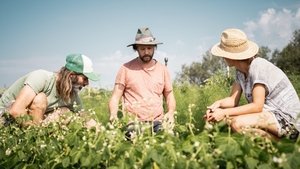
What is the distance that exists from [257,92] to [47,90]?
221 cm

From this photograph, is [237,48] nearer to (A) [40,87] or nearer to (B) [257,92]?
(B) [257,92]

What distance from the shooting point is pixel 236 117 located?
3346mm

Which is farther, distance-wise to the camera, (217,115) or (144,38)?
(144,38)

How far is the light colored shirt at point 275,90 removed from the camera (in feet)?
11.1

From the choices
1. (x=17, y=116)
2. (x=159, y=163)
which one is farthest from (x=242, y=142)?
(x=17, y=116)

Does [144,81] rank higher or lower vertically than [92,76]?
lower

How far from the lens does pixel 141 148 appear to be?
2191 millimetres

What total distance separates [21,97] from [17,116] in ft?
0.80

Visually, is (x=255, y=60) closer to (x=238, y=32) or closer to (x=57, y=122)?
(x=238, y=32)

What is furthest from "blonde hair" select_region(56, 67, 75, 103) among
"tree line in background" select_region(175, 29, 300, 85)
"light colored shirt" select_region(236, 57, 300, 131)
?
"tree line in background" select_region(175, 29, 300, 85)

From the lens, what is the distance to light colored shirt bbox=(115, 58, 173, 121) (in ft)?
15.6

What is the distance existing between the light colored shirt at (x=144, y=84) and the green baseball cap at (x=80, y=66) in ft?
2.36

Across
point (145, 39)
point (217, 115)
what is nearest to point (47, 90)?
point (145, 39)

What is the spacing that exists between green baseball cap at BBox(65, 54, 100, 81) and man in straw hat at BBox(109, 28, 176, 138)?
0.66 meters
